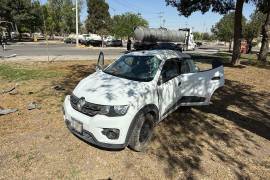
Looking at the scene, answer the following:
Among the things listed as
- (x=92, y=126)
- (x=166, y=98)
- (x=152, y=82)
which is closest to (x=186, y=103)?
(x=166, y=98)

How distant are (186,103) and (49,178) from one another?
346cm

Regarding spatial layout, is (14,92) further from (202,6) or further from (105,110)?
(202,6)

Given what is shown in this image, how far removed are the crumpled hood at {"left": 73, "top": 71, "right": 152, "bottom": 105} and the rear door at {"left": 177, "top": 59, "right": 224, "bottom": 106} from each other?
1.40 m

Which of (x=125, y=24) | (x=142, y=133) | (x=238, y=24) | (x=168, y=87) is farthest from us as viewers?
(x=125, y=24)

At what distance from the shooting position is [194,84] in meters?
6.18

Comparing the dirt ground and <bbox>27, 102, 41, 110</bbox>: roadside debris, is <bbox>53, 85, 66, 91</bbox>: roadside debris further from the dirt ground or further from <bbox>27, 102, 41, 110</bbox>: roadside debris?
<bbox>27, 102, 41, 110</bbox>: roadside debris

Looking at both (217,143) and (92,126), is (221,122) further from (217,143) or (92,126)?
(92,126)

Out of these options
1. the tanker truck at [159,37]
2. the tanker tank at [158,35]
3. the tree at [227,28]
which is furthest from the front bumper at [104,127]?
the tree at [227,28]

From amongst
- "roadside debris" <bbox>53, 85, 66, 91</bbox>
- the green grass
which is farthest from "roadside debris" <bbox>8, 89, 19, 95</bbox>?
the green grass

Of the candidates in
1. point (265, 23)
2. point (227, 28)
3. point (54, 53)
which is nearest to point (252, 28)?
point (227, 28)

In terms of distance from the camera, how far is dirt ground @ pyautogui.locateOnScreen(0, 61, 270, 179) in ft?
13.9

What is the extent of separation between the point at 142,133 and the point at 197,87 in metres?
2.08

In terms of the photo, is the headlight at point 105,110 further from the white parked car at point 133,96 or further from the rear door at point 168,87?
the rear door at point 168,87

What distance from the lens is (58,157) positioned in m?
4.55
